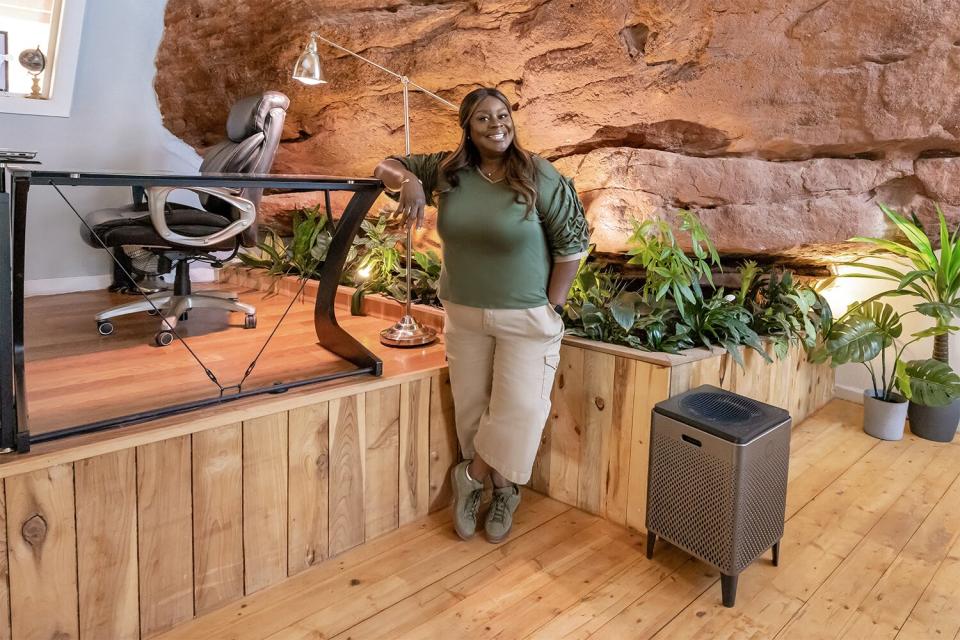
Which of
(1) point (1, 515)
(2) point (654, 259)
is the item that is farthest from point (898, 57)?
(1) point (1, 515)

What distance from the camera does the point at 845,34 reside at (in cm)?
203

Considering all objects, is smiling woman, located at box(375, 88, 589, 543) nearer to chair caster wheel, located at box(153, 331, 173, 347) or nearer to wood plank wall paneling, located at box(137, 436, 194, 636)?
wood plank wall paneling, located at box(137, 436, 194, 636)

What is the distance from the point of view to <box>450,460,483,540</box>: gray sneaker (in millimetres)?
2004

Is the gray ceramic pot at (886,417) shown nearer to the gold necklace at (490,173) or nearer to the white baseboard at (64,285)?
the gold necklace at (490,173)

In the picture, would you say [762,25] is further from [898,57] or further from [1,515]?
[1,515]

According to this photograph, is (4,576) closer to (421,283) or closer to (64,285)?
(421,283)

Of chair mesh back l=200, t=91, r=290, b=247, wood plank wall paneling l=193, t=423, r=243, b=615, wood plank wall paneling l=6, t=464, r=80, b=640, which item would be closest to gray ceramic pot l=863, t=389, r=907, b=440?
wood plank wall paneling l=193, t=423, r=243, b=615

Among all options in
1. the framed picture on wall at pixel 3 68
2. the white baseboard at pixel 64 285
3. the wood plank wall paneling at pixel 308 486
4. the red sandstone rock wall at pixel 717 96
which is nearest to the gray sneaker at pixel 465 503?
the wood plank wall paneling at pixel 308 486

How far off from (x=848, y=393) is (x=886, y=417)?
0.55m

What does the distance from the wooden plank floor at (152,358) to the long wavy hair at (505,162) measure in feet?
2.17

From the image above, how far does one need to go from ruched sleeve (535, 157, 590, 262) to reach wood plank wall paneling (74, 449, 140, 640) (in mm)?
1169

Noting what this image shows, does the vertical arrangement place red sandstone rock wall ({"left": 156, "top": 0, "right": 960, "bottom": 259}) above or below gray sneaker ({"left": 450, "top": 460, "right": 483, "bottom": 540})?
above

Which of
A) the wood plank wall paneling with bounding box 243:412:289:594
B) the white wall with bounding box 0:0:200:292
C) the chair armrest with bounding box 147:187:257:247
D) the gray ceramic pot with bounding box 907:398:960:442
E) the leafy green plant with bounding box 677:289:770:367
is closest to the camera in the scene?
the wood plank wall paneling with bounding box 243:412:289:594

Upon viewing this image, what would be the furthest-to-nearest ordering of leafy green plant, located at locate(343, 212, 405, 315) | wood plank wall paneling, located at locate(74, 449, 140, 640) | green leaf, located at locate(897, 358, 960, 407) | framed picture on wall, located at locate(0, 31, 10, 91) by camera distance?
framed picture on wall, located at locate(0, 31, 10, 91) → leafy green plant, located at locate(343, 212, 405, 315) → green leaf, located at locate(897, 358, 960, 407) → wood plank wall paneling, located at locate(74, 449, 140, 640)
